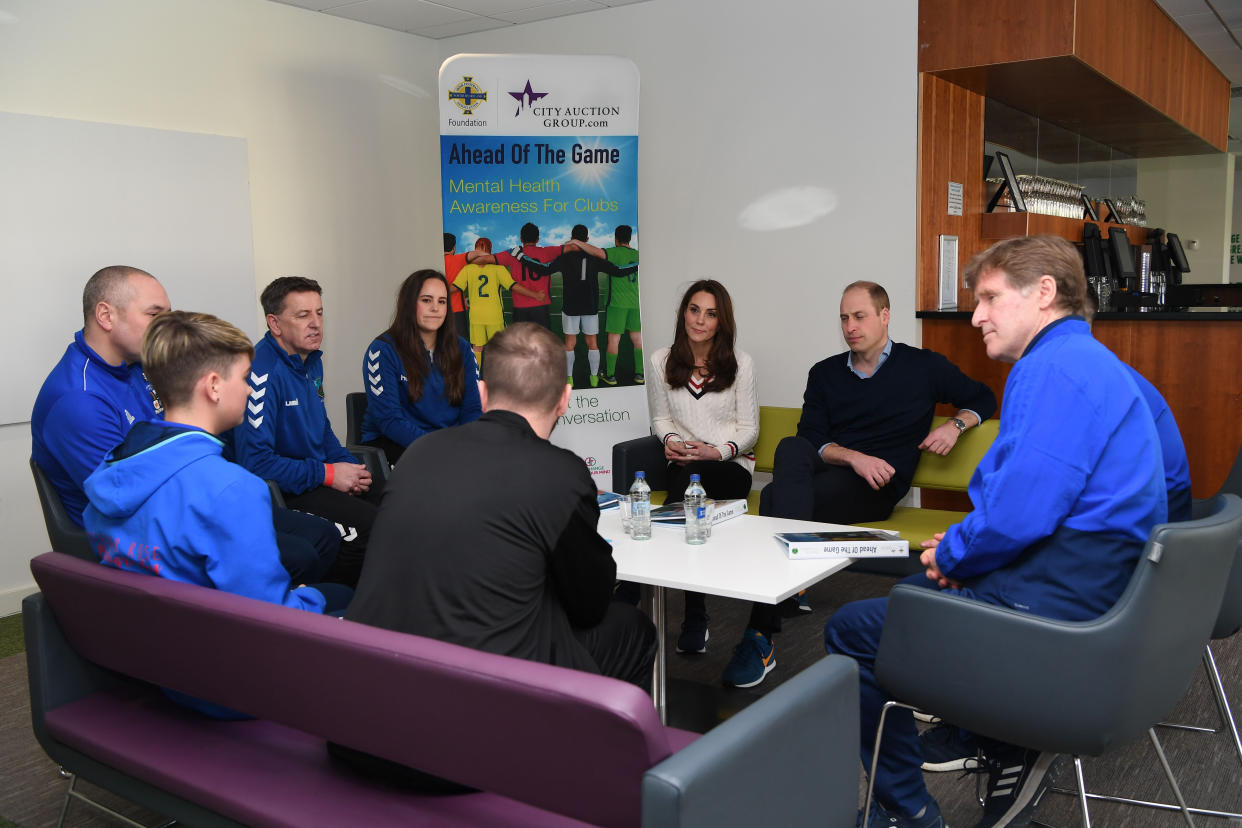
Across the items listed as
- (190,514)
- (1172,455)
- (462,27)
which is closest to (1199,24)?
(462,27)

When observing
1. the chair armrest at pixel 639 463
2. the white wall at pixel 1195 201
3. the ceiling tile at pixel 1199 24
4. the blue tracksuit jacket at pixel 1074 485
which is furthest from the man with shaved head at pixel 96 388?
the white wall at pixel 1195 201

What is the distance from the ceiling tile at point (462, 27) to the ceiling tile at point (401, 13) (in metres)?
0.07

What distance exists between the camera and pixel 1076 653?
195cm

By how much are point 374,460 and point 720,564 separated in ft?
6.76

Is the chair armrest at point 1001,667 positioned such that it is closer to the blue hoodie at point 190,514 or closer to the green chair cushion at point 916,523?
the blue hoodie at point 190,514

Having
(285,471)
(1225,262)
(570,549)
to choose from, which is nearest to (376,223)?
(285,471)

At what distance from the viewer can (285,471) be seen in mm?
3713

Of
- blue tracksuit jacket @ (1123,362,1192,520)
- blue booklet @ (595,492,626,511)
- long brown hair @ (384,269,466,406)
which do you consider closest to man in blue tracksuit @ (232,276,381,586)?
long brown hair @ (384,269,466,406)

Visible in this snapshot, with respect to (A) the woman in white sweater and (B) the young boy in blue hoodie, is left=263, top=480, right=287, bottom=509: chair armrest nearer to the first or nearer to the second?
(B) the young boy in blue hoodie

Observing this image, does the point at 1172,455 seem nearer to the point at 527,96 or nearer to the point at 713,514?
Result: the point at 713,514

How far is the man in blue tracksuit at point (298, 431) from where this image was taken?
370 centimetres

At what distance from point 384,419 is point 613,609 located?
232 cm

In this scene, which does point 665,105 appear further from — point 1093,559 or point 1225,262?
point 1225,262

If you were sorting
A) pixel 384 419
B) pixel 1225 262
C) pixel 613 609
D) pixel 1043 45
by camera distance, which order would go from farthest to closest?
pixel 1225 262 < pixel 1043 45 < pixel 384 419 < pixel 613 609
